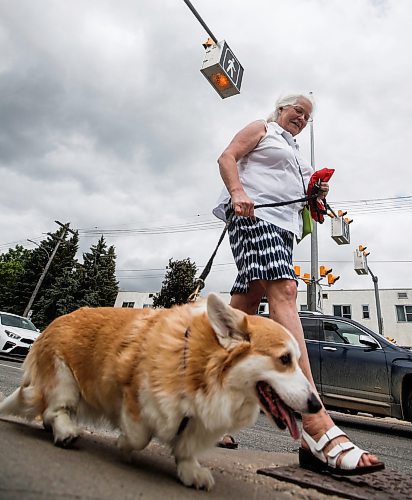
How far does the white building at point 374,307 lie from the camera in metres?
35.3

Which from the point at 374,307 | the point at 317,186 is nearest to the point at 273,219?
the point at 317,186

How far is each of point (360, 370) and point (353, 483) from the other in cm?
542

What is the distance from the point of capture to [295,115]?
299 cm

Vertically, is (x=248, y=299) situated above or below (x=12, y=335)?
below

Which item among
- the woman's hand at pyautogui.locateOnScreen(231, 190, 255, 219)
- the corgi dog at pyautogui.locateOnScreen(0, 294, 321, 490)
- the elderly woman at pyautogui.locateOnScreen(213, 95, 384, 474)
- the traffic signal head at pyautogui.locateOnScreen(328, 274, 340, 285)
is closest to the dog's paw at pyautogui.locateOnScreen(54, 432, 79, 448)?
the corgi dog at pyautogui.locateOnScreen(0, 294, 321, 490)

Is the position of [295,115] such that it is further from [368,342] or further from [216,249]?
[368,342]

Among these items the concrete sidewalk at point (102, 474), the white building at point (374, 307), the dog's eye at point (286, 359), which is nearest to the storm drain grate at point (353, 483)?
the concrete sidewalk at point (102, 474)

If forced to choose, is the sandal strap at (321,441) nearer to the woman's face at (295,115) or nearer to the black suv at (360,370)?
the woman's face at (295,115)

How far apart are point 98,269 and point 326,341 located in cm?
3507

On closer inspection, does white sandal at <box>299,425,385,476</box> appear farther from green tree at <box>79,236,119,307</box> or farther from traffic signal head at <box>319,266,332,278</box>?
green tree at <box>79,236,119,307</box>

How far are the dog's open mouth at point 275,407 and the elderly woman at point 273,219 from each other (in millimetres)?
478

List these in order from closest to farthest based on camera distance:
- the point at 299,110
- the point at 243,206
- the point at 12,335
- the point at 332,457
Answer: the point at 332,457 → the point at 243,206 → the point at 299,110 → the point at 12,335

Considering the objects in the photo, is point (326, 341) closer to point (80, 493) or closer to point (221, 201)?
point (221, 201)

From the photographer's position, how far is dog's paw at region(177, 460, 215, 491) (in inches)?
58.5
